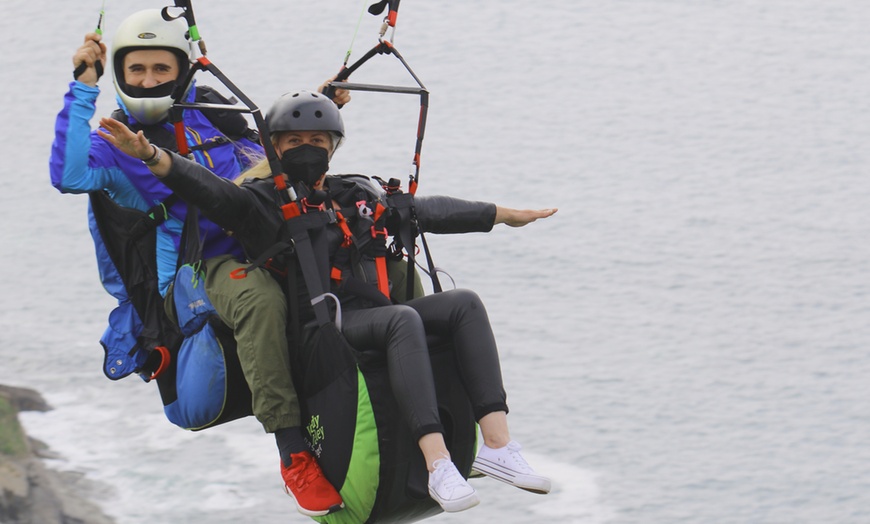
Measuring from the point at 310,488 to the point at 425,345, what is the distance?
2.31 ft

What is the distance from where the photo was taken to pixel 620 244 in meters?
29.8

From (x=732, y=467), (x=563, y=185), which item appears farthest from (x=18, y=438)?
(x=732, y=467)

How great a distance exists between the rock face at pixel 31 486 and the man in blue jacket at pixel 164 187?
22.3 meters

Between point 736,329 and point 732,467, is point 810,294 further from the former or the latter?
point 732,467

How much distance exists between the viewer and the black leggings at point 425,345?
4676 millimetres

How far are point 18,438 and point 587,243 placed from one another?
1377 cm

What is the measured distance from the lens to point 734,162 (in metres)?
30.0

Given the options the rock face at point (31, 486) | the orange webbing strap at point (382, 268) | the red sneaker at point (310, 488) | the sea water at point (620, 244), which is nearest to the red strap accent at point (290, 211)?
the orange webbing strap at point (382, 268)

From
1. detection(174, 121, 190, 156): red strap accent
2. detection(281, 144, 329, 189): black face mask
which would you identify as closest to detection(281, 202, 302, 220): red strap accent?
detection(281, 144, 329, 189): black face mask

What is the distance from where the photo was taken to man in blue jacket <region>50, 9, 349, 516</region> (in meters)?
4.83

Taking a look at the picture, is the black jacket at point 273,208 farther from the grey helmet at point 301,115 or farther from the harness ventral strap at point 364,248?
the grey helmet at point 301,115

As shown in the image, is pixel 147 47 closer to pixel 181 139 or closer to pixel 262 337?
pixel 181 139

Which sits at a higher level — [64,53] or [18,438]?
[64,53]

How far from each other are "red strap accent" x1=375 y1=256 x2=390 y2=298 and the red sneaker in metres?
0.68
